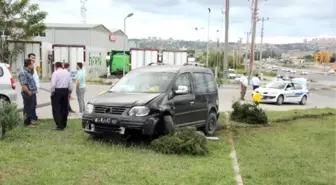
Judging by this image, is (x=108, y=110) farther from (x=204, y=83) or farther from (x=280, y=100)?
(x=280, y=100)

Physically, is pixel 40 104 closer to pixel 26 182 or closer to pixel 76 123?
pixel 76 123

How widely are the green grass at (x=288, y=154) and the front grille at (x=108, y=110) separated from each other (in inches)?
94.8

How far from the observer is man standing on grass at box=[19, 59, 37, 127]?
10227mm

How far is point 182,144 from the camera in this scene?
320 inches

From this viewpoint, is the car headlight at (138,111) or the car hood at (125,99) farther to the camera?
the car hood at (125,99)

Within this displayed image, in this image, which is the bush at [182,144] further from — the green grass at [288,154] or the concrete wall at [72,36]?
the concrete wall at [72,36]

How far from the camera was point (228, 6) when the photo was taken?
44125 millimetres

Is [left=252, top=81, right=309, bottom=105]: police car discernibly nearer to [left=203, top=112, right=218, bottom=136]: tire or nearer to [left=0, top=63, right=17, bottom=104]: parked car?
[left=203, top=112, right=218, bottom=136]: tire

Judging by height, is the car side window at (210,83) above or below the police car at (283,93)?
above

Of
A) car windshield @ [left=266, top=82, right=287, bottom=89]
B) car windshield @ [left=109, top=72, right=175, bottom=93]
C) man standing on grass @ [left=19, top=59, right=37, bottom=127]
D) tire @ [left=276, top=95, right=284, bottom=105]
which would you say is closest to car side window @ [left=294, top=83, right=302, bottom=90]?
car windshield @ [left=266, top=82, right=287, bottom=89]

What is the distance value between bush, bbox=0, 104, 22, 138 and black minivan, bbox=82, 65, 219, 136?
133 centimetres

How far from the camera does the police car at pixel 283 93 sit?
25.3m

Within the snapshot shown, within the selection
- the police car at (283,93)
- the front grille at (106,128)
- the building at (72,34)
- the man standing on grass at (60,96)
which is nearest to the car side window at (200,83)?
the front grille at (106,128)

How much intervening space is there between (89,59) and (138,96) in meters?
34.9
